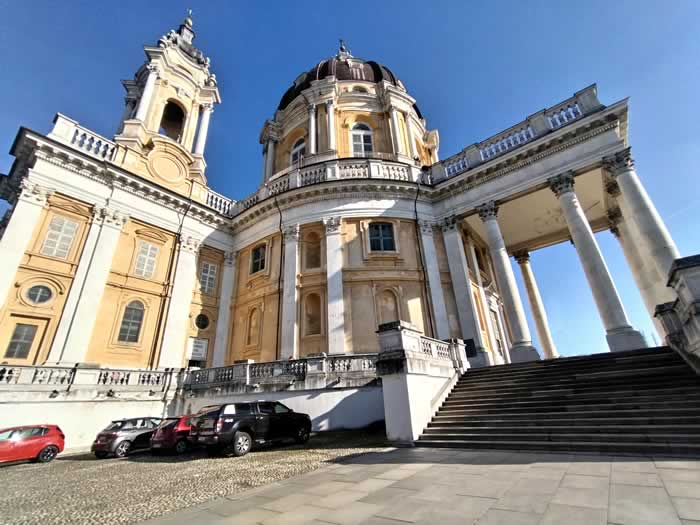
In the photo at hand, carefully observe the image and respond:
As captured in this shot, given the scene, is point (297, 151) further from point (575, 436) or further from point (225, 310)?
point (575, 436)

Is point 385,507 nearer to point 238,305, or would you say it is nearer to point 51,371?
point 51,371

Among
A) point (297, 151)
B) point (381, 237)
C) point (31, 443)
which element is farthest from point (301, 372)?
point (297, 151)

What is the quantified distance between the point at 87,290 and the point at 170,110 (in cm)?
1740

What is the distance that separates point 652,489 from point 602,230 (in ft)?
73.5

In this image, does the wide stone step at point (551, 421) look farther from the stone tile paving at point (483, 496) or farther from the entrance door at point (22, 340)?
the entrance door at point (22, 340)

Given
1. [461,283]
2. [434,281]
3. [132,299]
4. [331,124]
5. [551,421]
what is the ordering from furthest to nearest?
[331,124] < [434,281] < [461,283] < [132,299] < [551,421]

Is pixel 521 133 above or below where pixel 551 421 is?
above

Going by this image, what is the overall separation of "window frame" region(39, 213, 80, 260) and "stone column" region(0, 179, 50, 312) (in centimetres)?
60

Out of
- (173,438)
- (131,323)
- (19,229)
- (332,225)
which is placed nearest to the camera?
(173,438)

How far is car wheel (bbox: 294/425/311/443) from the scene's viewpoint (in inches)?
391

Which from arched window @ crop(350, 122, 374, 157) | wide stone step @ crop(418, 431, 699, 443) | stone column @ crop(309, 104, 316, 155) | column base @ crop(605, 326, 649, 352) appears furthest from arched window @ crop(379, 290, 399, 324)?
stone column @ crop(309, 104, 316, 155)

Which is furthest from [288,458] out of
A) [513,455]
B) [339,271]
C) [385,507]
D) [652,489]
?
[339,271]

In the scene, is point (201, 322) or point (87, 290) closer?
point (87, 290)

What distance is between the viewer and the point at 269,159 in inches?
1070
